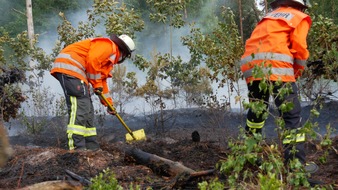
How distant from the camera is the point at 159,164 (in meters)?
5.47

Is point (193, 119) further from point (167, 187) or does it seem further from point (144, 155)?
point (167, 187)

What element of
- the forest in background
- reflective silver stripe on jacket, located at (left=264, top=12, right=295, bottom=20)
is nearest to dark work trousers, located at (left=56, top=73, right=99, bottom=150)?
the forest in background

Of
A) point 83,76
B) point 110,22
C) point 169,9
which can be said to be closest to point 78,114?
point 83,76

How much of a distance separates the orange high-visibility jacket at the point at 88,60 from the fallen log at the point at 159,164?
1.70 metres

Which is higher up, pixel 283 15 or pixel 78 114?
pixel 283 15

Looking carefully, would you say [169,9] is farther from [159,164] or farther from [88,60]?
[159,164]

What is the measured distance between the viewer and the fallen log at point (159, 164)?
5258 mm

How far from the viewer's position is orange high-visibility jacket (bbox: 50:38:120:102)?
733 cm

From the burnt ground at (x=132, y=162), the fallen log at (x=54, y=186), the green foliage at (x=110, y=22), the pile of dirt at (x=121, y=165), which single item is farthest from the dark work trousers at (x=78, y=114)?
the fallen log at (x=54, y=186)

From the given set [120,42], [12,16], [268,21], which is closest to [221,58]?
[120,42]

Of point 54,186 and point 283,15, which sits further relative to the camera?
point 283,15

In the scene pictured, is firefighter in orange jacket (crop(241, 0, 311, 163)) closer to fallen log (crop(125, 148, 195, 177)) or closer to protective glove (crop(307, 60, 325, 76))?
fallen log (crop(125, 148, 195, 177))

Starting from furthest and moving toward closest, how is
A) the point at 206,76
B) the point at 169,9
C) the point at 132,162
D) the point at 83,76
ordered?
the point at 206,76
the point at 169,9
the point at 83,76
the point at 132,162

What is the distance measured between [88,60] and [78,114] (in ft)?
2.41
